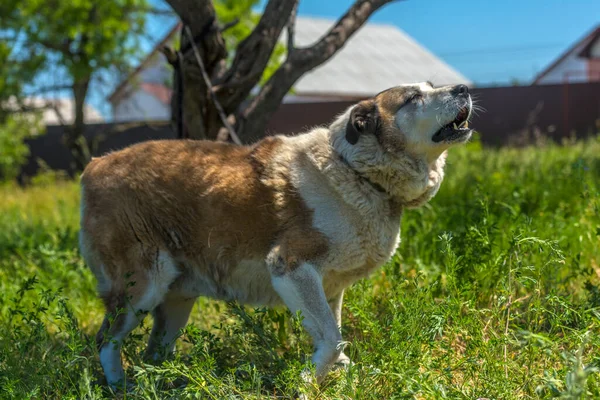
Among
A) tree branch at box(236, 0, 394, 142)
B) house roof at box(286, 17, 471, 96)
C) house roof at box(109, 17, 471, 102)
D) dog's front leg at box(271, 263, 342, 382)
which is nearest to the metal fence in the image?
house roof at box(109, 17, 471, 102)

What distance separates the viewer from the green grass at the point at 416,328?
131 inches

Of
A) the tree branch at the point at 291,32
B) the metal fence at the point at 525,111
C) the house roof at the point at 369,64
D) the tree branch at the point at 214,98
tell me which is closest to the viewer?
the tree branch at the point at 214,98

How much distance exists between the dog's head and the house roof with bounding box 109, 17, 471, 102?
26.9 metres

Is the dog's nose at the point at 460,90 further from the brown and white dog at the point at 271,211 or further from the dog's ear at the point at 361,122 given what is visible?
the dog's ear at the point at 361,122

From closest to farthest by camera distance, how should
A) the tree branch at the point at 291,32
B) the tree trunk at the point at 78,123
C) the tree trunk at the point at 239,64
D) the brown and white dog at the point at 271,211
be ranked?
the brown and white dog at the point at 271,211 → the tree trunk at the point at 239,64 → the tree branch at the point at 291,32 → the tree trunk at the point at 78,123

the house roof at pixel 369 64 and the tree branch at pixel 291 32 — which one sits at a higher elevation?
the tree branch at pixel 291 32

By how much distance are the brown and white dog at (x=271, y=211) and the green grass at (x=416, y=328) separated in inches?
8.6

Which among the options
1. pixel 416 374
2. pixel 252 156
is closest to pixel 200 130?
pixel 252 156

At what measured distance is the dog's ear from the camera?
4.25 metres

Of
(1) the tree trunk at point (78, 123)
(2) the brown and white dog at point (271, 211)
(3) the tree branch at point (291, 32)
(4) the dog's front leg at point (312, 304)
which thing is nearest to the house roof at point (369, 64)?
(1) the tree trunk at point (78, 123)

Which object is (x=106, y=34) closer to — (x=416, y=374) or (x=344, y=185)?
(x=344, y=185)

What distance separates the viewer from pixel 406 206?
4395 mm

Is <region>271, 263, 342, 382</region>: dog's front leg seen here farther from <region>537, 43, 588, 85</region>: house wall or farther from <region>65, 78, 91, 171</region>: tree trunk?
<region>537, 43, 588, 85</region>: house wall

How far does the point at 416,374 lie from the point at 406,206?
4.63ft
